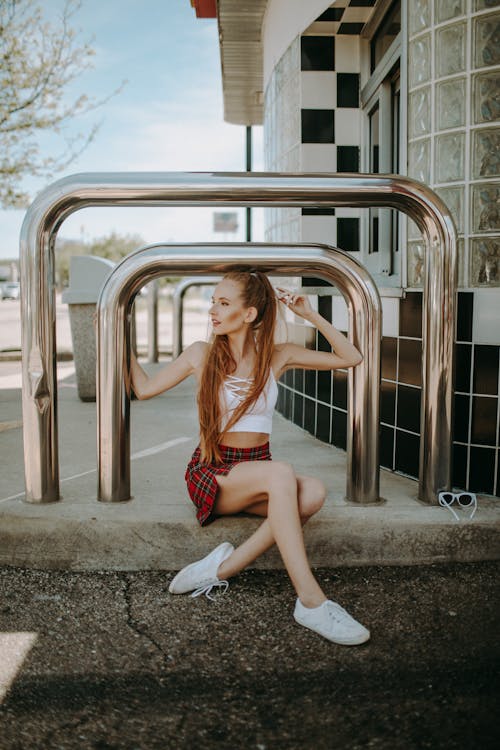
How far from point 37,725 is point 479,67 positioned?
2.43m

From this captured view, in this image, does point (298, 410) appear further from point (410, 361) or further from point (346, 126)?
point (346, 126)

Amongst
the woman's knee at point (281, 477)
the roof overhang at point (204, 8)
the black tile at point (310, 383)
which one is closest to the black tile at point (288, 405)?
the black tile at point (310, 383)

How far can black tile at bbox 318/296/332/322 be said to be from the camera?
3688 millimetres

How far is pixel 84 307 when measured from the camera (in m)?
4.76

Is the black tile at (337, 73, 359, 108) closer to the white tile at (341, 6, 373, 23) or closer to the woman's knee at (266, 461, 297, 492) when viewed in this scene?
the white tile at (341, 6, 373, 23)

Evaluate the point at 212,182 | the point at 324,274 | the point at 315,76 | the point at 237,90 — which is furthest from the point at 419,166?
the point at 237,90

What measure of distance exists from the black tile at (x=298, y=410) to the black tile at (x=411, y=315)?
1140mm

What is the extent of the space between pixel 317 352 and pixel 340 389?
3.62ft

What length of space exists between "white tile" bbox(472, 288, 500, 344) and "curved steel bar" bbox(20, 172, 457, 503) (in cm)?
25

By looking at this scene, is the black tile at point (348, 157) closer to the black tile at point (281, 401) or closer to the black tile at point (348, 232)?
the black tile at point (348, 232)

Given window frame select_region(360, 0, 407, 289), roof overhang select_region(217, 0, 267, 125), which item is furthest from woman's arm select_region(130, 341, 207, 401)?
roof overhang select_region(217, 0, 267, 125)

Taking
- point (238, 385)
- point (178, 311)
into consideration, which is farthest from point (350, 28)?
point (178, 311)

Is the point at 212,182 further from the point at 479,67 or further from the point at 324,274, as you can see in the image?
the point at 479,67

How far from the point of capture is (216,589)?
7.03 ft
